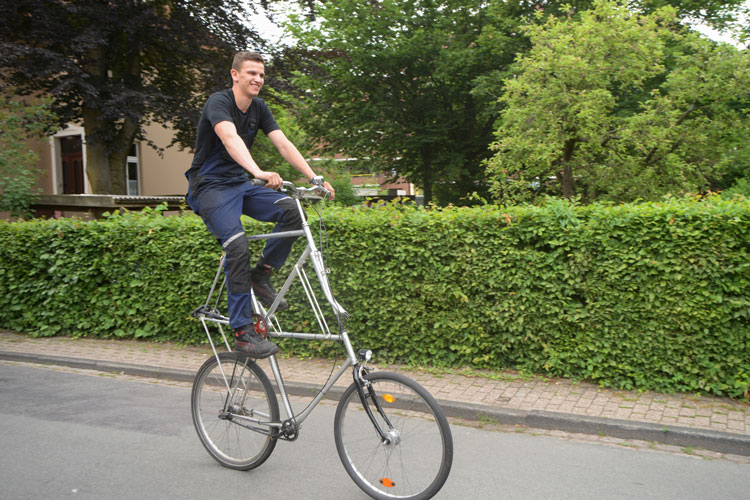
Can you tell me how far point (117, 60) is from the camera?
16.2 m

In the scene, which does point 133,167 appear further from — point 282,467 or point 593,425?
point 593,425

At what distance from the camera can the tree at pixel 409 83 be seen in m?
22.3

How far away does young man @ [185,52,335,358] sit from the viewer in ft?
12.6

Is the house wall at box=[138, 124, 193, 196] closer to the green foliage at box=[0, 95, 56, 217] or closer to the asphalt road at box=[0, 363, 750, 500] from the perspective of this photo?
the green foliage at box=[0, 95, 56, 217]

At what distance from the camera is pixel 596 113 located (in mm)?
12344

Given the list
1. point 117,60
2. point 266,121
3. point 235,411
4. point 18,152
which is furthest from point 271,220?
point 117,60

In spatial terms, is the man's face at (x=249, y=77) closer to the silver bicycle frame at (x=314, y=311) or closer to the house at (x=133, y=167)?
the silver bicycle frame at (x=314, y=311)

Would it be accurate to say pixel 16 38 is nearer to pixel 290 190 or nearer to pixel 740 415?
pixel 290 190

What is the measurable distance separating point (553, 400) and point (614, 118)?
1004cm

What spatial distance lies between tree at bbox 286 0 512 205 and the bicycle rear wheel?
18.9m

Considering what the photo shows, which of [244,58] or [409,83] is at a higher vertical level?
[409,83]

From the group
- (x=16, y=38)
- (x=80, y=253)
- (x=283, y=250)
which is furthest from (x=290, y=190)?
(x=16, y=38)

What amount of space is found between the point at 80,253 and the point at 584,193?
1128 cm

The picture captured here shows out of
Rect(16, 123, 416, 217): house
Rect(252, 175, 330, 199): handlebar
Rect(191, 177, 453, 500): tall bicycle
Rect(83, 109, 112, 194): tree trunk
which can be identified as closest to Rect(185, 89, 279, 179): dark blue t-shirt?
Rect(252, 175, 330, 199): handlebar
